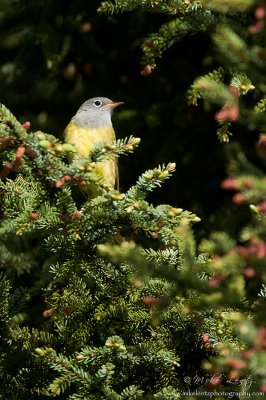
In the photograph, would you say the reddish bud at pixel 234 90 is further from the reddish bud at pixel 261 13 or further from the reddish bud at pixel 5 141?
the reddish bud at pixel 5 141

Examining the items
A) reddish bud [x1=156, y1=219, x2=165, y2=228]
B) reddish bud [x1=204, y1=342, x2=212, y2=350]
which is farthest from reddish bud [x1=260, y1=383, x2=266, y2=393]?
reddish bud [x1=156, y1=219, x2=165, y2=228]

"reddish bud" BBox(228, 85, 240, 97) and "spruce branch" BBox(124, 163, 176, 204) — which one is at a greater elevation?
"reddish bud" BBox(228, 85, 240, 97)

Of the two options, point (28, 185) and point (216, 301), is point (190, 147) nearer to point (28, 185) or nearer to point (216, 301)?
point (28, 185)

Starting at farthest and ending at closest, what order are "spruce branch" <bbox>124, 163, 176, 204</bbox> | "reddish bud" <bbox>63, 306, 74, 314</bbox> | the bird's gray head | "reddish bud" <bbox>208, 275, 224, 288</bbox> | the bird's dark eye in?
1. the bird's dark eye
2. the bird's gray head
3. "reddish bud" <bbox>63, 306, 74, 314</bbox>
4. "spruce branch" <bbox>124, 163, 176, 204</bbox>
5. "reddish bud" <bbox>208, 275, 224, 288</bbox>

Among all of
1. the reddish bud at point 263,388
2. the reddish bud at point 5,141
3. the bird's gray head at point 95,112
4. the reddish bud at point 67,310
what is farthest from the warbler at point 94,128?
the reddish bud at point 263,388

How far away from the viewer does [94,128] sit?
15.7 feet

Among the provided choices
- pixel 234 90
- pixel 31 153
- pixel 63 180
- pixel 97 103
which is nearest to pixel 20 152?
pixel 31 153

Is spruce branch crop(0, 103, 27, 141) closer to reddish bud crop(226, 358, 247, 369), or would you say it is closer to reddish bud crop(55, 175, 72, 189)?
reddish bud crop(55, 175, 72, 189)

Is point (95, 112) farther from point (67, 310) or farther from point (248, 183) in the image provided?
point (248, 183)

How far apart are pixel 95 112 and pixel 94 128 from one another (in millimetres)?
189

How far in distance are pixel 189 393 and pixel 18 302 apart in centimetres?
80

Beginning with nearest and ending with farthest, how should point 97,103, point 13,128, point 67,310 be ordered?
point 13,128 < point 67,310 < point 97,103

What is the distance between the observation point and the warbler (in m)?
4.56

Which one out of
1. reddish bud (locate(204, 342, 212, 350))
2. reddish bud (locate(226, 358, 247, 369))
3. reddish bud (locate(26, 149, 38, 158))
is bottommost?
reddish bud (locate(204, 342, 212, 350))
